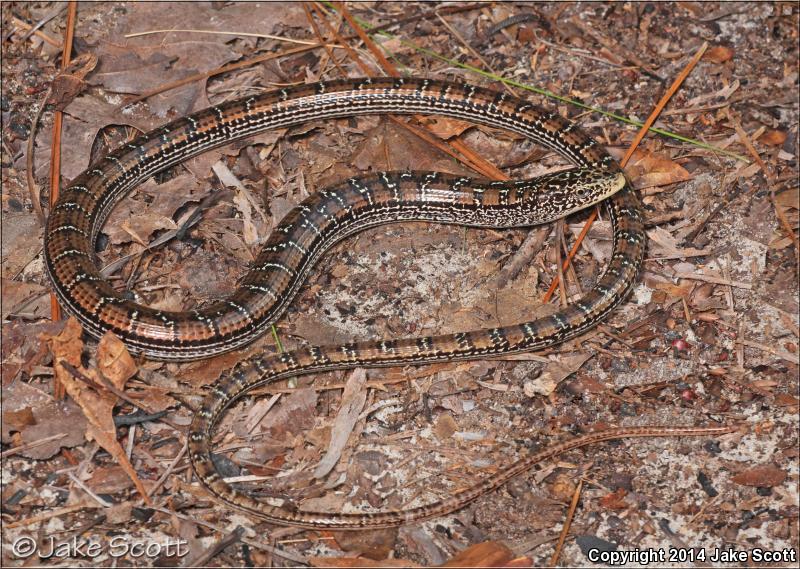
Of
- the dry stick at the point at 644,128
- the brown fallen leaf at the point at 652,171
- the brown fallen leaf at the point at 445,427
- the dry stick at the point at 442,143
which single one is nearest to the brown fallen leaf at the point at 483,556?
the brown fallen leaf at the point at 445,427

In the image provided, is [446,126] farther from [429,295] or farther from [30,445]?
[30,445]

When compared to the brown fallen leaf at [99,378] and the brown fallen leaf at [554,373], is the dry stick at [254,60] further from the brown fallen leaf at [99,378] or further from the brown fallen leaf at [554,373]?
the brown fallen leaf at [554,373]

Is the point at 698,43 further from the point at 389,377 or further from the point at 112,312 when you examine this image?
the point at 112,312

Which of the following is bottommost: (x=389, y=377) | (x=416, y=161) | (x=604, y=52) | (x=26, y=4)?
(x=389, y=377)

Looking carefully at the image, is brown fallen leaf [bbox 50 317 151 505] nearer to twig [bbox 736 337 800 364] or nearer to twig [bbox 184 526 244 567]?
twig [bbox 184 526 244 567]

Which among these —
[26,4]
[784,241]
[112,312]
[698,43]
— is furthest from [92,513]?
[698,43]

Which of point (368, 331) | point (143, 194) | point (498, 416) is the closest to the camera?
point (498, 416)

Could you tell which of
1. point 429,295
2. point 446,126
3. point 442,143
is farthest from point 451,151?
point 429,295

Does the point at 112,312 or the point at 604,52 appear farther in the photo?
the point at 604,52
